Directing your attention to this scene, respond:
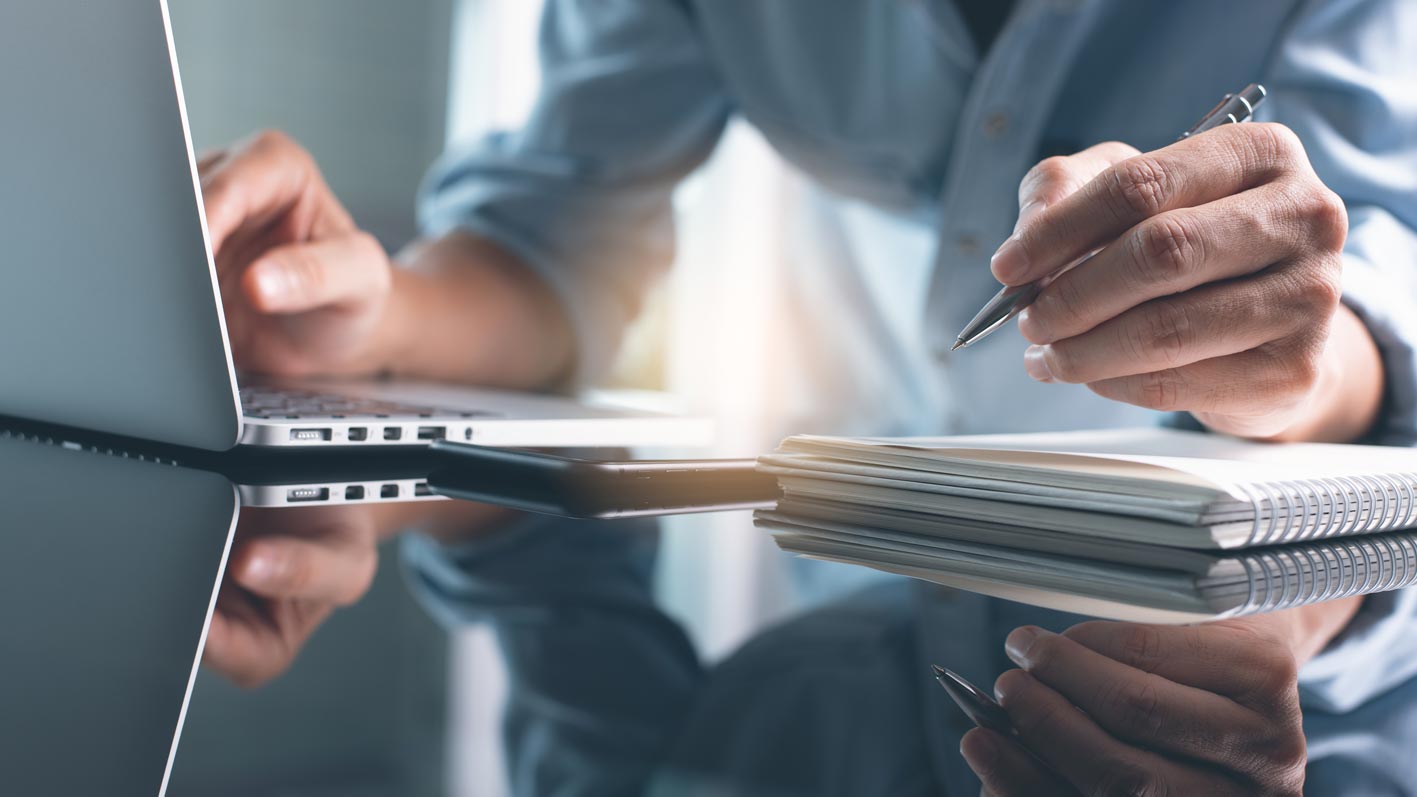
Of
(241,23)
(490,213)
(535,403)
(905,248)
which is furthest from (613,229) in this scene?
(241,23)

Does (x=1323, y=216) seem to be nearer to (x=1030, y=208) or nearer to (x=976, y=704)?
(x=1030, y=208)

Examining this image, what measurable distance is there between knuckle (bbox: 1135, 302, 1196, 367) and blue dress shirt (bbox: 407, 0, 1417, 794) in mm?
117

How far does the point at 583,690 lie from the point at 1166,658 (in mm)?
152

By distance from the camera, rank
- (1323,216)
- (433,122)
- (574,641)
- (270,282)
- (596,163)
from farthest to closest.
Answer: (433,122) < (596,163) < (270,282) < (1323,216) < (574,641)

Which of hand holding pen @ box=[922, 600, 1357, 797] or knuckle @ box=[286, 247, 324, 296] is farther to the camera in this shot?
knuckle @ box=[286, 247, 324, 296]

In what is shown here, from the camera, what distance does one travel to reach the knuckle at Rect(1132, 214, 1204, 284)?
1.28ft

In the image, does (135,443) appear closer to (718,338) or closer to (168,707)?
(168,707)

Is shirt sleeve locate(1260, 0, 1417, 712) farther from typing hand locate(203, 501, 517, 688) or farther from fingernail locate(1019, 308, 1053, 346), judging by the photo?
typing hand locate(203, 501, 517, 688)

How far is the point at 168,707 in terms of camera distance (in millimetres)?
233

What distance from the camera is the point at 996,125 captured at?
89 centimetres

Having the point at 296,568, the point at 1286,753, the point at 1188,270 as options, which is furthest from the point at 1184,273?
the point at 296,568

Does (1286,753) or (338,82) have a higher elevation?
(338,82)

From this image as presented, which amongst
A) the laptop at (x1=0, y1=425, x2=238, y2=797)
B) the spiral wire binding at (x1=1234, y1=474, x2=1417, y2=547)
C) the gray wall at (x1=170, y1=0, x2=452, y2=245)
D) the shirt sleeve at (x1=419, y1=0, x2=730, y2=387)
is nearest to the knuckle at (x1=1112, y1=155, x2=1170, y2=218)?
the spiral wire binding at (x1=1234, y1=474, x2=1417, y2=547)

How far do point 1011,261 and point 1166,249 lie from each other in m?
0.06
